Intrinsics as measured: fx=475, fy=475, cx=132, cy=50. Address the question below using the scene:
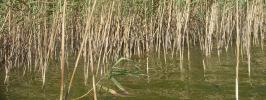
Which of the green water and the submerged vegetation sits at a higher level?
the submerged vegetation

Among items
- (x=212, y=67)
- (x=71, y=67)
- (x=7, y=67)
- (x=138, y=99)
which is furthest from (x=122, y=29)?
(x=138, y=99)

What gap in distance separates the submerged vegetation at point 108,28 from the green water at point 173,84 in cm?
26

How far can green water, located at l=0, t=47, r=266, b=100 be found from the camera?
8023 millimetres

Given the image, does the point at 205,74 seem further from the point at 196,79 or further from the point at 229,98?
the point at 229,98

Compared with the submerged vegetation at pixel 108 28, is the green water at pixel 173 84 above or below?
below

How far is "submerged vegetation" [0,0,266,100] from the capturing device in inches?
376

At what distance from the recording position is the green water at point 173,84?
8.02 metres

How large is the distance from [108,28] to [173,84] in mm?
1747

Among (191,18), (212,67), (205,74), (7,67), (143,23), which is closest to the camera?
(7,67)

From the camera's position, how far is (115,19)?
36.9 ft

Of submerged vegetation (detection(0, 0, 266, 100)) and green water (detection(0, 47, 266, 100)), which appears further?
submerged vegetation (detection(0, 0, 266, 100))

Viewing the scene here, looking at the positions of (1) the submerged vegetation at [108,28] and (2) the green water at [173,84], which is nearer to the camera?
(2) the green water at [173,84]

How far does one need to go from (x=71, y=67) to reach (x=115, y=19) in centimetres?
156

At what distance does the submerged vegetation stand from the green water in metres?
0.26
